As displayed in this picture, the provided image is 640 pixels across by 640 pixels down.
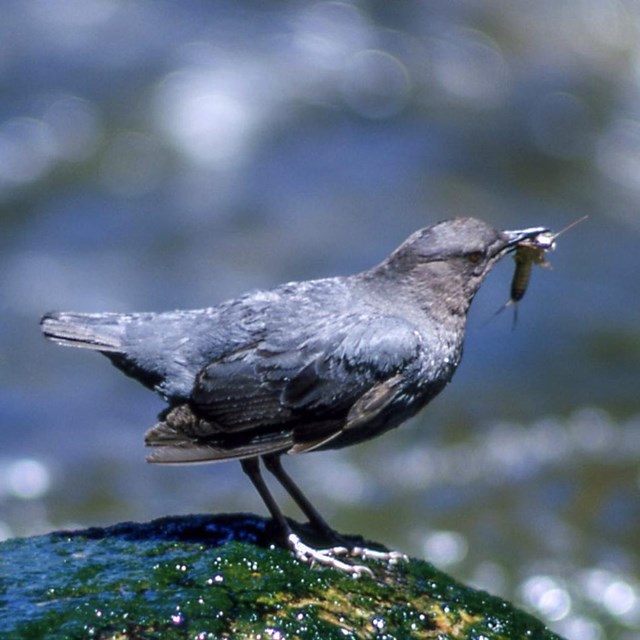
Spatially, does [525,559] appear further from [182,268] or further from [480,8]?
[480,8]

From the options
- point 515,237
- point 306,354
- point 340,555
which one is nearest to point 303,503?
point 340,555

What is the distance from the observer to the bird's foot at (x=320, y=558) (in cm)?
410

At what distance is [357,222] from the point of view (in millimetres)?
10383

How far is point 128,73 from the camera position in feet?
36.5

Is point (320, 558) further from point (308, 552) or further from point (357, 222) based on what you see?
point (357, 222)

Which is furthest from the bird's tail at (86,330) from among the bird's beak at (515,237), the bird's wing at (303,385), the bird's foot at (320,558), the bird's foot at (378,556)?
the bird's beak at (515,237)

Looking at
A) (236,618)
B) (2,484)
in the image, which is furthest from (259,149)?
(236,618)

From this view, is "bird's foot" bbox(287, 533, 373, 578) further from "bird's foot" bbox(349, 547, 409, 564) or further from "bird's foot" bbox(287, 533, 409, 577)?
"bird's foot" bbox(349, 547, 409, 564)

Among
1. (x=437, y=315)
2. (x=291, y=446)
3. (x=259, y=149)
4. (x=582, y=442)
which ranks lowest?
(x=291, y=446)

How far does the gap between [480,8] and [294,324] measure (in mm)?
8383

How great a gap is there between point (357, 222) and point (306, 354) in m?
6.11

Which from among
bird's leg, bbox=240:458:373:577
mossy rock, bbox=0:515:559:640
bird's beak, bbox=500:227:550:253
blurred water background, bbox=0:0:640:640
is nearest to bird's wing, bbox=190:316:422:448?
bird's leg, bbox=240:458:373:577

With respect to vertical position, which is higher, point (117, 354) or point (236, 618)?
point (117, 354)

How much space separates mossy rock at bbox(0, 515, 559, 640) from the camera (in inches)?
137
